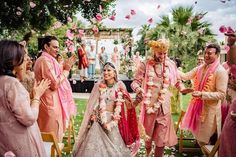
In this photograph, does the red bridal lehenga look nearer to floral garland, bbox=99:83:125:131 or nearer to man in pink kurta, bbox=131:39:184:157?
floral garland, bbox=99:83:125:131

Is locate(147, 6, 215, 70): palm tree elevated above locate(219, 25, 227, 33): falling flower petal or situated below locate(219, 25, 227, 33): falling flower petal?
above

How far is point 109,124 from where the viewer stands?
5.08m

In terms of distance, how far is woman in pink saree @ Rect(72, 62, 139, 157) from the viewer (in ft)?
16.5

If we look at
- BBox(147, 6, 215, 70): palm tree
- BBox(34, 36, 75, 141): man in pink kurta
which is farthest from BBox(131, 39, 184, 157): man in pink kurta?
BBox(147, 6, 215, 70): palm tree

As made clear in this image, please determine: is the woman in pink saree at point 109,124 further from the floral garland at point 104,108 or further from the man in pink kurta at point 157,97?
the man in pink kurta at point 157,97

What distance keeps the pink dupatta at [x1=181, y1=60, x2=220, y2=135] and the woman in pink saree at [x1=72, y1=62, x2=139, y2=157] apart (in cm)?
116

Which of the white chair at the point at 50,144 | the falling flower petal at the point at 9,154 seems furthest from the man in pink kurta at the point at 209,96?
the falling flower petal at the point at 9,154

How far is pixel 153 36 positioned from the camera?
18.7m

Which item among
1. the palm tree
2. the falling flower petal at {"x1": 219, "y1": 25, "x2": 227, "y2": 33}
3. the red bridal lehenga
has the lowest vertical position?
the red bridal lehenga

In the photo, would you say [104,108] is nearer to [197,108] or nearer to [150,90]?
[150,90]

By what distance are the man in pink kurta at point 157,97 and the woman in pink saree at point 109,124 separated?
0.38m

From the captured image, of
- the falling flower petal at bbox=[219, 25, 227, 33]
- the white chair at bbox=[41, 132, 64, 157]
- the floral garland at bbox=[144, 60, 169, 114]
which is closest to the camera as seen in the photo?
the white chair at bbox=[41, 132, 64, 157]

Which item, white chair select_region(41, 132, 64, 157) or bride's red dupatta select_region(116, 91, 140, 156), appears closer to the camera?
white chair select_region(41, 132, 64, 157)

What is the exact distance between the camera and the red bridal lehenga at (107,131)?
502 cm
